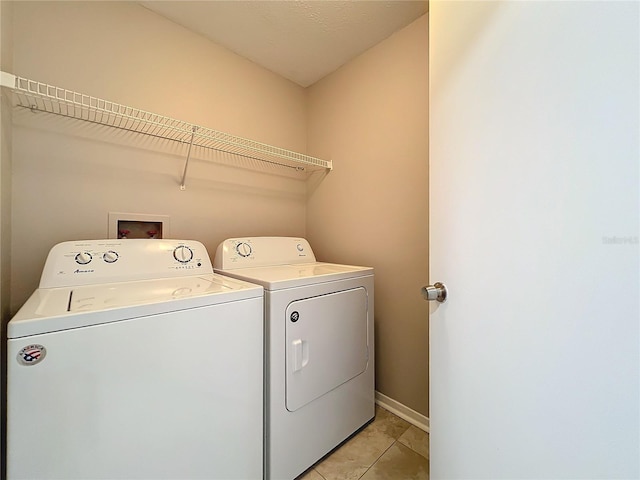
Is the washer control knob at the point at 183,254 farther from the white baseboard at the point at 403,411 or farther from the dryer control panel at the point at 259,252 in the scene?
the white baseboard at the point at 403,411

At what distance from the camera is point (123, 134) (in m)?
1.46

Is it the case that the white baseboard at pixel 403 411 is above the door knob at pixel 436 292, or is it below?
below

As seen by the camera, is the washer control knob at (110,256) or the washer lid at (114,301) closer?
the washer lid at (114,301)

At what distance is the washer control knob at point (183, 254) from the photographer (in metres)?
1.36

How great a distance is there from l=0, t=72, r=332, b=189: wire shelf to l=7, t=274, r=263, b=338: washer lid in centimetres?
79

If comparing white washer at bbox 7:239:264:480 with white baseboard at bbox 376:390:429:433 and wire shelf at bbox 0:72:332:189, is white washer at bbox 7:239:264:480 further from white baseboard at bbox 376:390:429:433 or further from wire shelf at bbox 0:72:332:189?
white baseboard at bbox 376:390:429:433

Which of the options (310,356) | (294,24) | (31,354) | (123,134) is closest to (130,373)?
(31,354)

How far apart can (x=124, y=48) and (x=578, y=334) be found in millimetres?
2282

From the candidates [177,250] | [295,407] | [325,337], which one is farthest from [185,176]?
[295,407]

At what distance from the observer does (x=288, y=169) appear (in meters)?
2.24

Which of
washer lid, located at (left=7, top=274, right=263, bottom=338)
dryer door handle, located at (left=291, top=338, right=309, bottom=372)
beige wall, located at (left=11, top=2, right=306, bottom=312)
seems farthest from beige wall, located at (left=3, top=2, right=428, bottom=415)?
dryer door handle, located at (left=291, top=338, right=309, bottom=372)

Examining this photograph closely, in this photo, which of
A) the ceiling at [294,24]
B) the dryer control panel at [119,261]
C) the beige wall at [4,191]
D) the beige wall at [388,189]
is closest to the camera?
the beige wall at [4,191]

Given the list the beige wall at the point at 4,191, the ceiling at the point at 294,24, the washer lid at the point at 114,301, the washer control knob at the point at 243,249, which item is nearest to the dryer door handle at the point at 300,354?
the washer lid at the point at 114,301

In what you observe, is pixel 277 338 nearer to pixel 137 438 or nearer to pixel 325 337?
pixel 325 337
